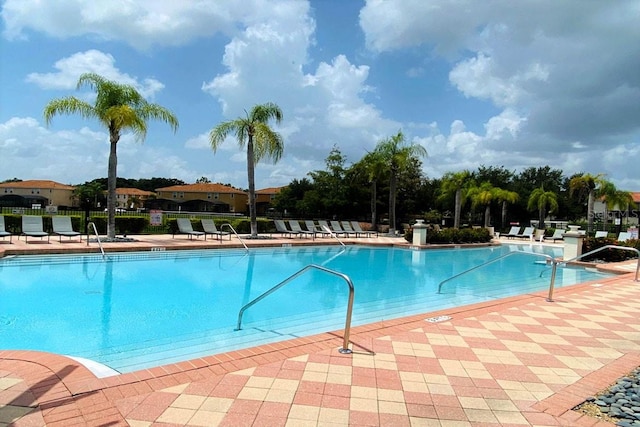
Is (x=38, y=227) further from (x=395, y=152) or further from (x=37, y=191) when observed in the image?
(x=37, y=191)

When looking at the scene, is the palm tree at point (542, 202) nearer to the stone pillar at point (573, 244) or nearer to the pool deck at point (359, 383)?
the stone pillar at point (573, 244)

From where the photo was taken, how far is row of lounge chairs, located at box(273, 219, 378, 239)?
790 inches

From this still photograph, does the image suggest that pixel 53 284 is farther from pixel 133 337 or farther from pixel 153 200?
pixel 153 200

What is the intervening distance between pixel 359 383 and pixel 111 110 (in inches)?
540

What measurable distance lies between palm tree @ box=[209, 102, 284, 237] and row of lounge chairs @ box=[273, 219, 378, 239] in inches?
69.9

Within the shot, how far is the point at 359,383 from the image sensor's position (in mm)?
3484

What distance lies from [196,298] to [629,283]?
29.8 feet

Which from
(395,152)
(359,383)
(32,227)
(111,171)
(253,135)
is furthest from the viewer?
(395,152)

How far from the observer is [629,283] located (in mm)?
9461

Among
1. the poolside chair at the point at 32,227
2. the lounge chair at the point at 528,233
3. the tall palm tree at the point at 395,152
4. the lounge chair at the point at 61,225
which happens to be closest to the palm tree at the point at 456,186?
the lounge chair at the point at 528,233

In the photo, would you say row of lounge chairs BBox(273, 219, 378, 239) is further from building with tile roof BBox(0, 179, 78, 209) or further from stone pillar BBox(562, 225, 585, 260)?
building with tile roof BBox(0, 179, 78, 209)

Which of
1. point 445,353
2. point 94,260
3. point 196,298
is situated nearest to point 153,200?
point 94,260

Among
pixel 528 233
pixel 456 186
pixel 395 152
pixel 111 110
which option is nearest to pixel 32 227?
pixel 111 110

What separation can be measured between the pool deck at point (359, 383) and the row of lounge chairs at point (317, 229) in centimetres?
1490
